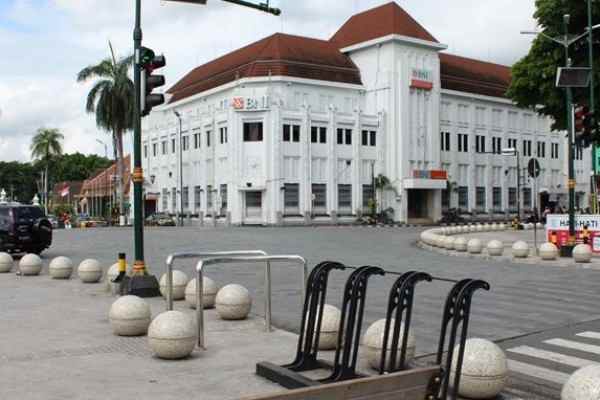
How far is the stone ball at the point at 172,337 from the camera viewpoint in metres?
7.46

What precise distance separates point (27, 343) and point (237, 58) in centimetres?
7031

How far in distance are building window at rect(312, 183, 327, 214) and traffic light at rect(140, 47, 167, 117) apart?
53.6 metres

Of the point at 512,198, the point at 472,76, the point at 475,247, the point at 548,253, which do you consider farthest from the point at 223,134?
the point at 548,253

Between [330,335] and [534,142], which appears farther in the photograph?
[534,142]

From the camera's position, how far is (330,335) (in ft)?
26.5

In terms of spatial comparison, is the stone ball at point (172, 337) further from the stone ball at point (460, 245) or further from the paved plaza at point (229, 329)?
the stone ball at point (460, 245)

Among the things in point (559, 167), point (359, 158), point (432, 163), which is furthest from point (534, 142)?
point (359, 158)

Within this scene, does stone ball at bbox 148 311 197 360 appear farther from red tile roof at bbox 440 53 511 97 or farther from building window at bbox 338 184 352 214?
red tile roof at bbox 440 53 511 97

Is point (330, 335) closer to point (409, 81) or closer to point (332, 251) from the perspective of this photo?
point (332, 251)

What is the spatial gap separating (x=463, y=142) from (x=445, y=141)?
3.45 m

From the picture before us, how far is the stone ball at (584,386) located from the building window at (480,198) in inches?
3028

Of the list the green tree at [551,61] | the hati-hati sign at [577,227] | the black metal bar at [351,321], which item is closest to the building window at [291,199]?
the green tree at [551,61]

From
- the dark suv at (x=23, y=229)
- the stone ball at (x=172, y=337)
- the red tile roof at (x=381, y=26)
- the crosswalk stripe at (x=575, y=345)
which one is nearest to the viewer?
the stone ball at (x=172, y=337)

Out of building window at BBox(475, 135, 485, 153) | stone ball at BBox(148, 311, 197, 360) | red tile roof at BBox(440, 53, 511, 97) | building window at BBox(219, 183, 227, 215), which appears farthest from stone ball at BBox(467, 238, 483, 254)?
building window at BBox(475, 135, 485, 153)
